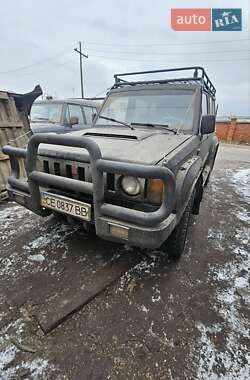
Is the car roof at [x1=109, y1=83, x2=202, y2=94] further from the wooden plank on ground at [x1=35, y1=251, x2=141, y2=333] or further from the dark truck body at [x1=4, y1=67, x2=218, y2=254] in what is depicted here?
the wooden plank on ground at [x1=35, y1=251, x2=141, y2=333]

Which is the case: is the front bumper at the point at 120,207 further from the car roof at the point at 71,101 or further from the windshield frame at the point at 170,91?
the car roof at the point at 71,101

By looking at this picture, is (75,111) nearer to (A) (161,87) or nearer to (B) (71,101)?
(B) (71,101)

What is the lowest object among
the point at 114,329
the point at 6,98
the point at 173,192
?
the point at 114,329

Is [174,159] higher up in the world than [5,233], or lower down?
higher up

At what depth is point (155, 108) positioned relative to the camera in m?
3.01

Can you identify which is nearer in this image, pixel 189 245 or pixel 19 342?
pixel 19 342

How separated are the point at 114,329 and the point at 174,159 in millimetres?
1441

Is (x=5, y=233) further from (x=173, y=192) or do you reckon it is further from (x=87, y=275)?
(x=173, y=192)

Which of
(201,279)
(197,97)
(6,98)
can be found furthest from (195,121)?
(6,98)

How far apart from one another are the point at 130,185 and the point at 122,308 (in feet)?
3.44

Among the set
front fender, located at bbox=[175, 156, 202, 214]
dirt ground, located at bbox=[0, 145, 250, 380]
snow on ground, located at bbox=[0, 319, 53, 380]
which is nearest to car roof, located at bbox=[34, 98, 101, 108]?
dirt ground, located at bbox=[0, 145, 250, 380]

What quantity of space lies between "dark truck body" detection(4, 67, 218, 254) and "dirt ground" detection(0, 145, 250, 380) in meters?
0.60

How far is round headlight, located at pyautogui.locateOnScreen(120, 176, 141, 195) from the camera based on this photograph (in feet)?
6.14

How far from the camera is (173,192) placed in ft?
5.44
